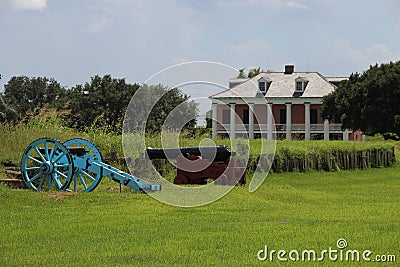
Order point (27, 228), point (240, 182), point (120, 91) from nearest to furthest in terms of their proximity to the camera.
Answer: point (27, 228) < point (240, 182) < point (120, 91)

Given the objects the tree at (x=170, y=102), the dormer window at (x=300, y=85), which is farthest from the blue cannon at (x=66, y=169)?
the dormer window at (x=300, y=85)

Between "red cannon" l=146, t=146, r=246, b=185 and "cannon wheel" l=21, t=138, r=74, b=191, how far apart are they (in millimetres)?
2754

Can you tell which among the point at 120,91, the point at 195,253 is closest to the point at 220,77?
the point at 195,253

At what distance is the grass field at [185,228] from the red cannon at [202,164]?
2.93 ft

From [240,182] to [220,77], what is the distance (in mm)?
4640

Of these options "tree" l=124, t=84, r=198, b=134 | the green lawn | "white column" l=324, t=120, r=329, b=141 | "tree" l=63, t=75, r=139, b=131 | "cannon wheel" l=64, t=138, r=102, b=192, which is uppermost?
"tree" l=63, t=75, r=139, b=131

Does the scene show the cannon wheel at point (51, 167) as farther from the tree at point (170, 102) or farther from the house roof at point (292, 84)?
the house roof at point (292, 84)

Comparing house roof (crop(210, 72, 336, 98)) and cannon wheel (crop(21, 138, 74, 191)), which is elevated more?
house roof (crop(210, 72, 336, 98))

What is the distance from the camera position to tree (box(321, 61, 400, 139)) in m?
44.6

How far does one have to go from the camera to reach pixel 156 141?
75.4 ft

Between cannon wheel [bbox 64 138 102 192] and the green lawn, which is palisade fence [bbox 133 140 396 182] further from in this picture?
the green lawn

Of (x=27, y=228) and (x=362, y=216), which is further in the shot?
(x=362, y=216)

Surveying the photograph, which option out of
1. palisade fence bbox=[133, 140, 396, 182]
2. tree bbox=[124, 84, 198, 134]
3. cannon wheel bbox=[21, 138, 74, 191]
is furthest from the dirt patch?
palisade fence bbox=[133, 140, 396, 182]

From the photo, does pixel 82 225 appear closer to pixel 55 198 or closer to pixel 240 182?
pixel 55 198
